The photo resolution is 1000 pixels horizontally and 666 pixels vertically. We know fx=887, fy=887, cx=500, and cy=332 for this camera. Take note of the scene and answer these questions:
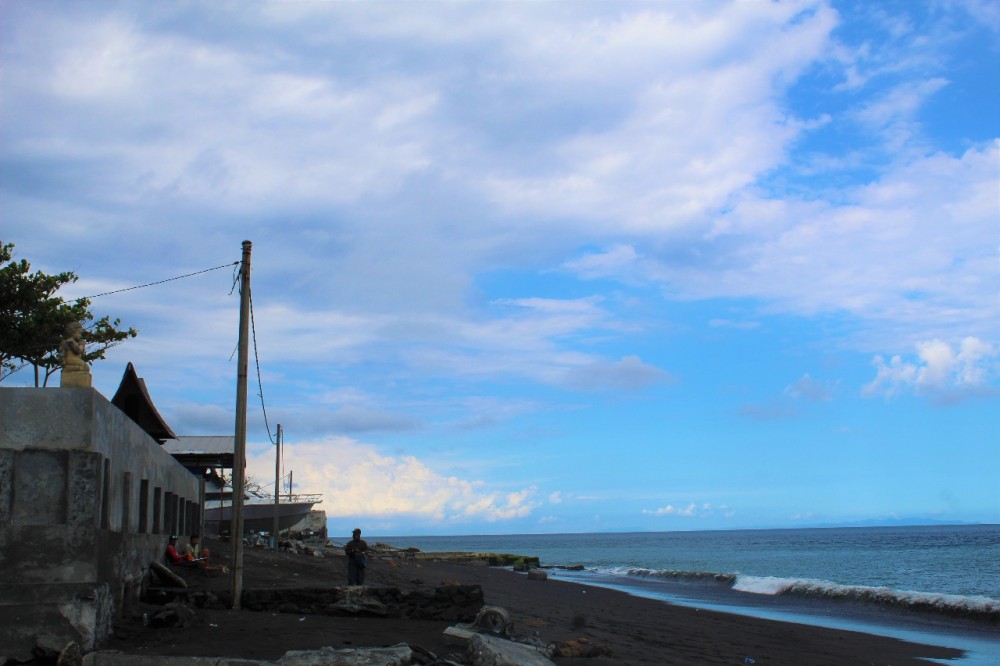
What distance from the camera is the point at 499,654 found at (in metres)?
10.7

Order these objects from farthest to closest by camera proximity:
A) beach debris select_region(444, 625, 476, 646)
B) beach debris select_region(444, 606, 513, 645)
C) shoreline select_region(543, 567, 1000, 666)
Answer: shoreline select_region(543, 567, 1000, 666) → beach debris select_region(444, 606, 513, 645) → beach debris select_region(444, 625, 476, 646)

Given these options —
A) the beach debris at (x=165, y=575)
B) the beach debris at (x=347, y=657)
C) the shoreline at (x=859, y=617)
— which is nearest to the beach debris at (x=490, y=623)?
the beach debris at (x=347, y=657)

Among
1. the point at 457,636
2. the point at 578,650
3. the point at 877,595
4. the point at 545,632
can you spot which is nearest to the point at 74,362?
the point at 457,636

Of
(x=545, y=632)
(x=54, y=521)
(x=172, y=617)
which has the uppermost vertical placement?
(x=54, y=521)

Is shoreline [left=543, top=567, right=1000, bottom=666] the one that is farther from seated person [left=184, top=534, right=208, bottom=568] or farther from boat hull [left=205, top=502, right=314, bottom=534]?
boat hull [left=205, top=502, right=314, bottom=534]

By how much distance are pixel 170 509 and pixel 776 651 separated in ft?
41.1

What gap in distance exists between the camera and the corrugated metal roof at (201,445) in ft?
104

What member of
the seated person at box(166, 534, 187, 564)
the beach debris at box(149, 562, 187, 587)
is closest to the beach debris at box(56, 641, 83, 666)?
the beach debris at box(149, 562, 187, 587)

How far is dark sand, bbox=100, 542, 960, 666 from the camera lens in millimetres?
11602

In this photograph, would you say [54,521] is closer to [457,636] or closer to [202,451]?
[457,636]

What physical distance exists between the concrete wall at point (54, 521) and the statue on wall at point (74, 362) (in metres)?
0.32

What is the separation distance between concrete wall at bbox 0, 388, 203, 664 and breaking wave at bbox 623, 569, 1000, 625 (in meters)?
23.7

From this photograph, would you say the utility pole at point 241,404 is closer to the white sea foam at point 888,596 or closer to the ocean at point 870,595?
the ocean at point 870,595

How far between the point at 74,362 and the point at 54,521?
78.7 inches
